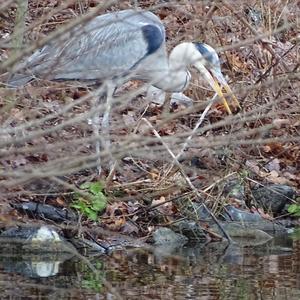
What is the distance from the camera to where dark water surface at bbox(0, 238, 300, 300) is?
5566 mm

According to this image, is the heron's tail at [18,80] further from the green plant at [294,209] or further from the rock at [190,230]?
the green plant at [294,209]

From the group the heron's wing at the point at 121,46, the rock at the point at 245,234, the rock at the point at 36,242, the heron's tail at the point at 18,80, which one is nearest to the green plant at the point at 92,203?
the rock at the point at 36,242

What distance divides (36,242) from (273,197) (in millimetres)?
2749

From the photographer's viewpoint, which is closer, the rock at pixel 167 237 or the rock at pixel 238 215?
the rock at pixel 167 237

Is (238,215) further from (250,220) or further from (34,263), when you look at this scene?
(34,263)

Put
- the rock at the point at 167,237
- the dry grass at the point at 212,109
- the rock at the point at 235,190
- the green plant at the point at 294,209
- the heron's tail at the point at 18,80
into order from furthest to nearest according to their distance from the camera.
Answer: the green plant at the point at 294,209, the rock at the point at 235,190, the rock at the point at 167,237, the heron's tail at the point at 18,80, the dry grass at the point at 212,109

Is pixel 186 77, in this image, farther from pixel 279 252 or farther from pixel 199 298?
pixel 199 298

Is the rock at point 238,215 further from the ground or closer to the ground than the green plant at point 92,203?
further from the ground

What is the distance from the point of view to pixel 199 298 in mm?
5438

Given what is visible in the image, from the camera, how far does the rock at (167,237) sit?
24.6ft

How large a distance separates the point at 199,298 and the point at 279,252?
1.85m

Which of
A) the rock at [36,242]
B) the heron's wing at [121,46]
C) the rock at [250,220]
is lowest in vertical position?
the rock at [36,242]

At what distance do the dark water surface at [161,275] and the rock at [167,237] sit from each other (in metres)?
0.23

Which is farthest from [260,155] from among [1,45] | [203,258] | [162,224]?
[1,45]
